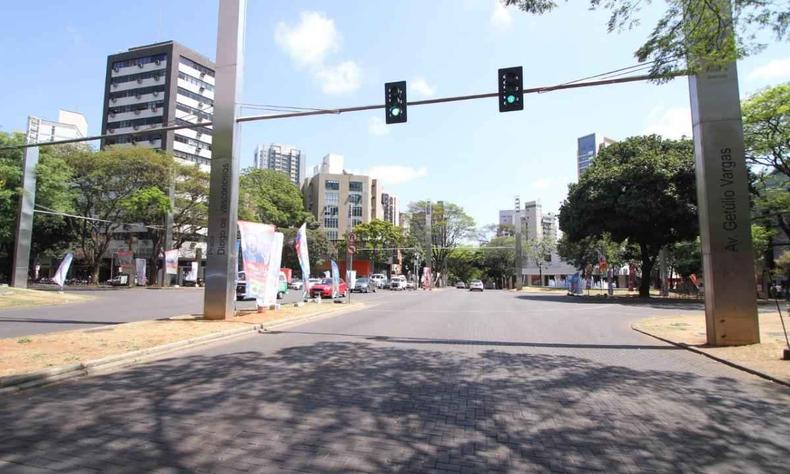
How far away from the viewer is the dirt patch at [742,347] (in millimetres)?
8656

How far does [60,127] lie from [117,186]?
33132mm

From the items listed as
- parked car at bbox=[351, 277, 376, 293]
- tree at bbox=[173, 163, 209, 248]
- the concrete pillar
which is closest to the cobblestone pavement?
the concrete pillar

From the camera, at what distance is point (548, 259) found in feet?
277

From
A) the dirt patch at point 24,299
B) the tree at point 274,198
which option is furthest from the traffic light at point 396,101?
the tree at point 274,198

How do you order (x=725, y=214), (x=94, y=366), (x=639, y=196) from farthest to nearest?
(x=639, y=196) → (x=725, y=214) → (x=94, y=366)

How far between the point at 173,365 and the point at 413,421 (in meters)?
5.01

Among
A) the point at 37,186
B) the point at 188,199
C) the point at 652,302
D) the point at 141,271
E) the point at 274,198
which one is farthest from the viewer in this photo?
the point at 274,198

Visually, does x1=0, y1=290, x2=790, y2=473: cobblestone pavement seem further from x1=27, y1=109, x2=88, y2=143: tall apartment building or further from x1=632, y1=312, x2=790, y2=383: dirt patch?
x1=27, y1=109, x2=88, y2=143: tall apartment building

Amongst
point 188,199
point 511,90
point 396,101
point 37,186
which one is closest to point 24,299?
point 37,186

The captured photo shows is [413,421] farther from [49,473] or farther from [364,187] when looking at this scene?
[364,187]

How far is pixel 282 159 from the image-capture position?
134625 millimetres

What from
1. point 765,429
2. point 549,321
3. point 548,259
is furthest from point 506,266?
point 765,429

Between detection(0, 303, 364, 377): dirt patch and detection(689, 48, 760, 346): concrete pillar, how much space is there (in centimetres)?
1160

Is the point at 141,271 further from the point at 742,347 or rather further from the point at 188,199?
the point at 742,347
